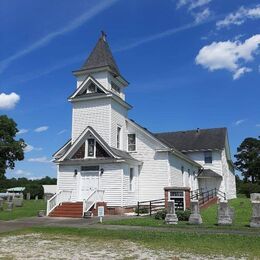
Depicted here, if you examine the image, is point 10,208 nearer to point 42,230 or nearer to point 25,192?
A: point 42,230

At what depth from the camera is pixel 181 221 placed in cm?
1930

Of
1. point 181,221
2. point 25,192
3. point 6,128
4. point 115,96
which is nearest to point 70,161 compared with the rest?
point 115,96

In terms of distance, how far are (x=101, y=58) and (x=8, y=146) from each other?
3896 centimetres

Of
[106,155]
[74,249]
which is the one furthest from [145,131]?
[74,249]

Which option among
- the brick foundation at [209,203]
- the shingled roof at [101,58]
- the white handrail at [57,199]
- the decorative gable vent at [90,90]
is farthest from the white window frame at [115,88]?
the brick foundation at [209,203]

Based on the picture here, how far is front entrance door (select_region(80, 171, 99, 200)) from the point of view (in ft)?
87.0

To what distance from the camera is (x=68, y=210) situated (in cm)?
2386

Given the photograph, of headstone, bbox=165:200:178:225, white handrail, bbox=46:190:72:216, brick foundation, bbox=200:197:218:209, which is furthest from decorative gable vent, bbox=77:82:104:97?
headstone, bbox=165:200:178:225

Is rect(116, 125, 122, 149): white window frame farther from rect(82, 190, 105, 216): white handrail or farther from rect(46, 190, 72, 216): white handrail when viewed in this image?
rect(46, 190, 72, 216): white handrail

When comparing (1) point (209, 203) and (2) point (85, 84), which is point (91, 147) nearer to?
(2) point (85, 84)

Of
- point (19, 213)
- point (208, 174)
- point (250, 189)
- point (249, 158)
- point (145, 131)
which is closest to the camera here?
point (19, 213)

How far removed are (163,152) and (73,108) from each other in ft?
27.1

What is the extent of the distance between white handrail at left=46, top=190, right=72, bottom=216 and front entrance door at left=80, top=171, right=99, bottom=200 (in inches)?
40.4

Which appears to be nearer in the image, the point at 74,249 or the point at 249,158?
the point at 74,249
